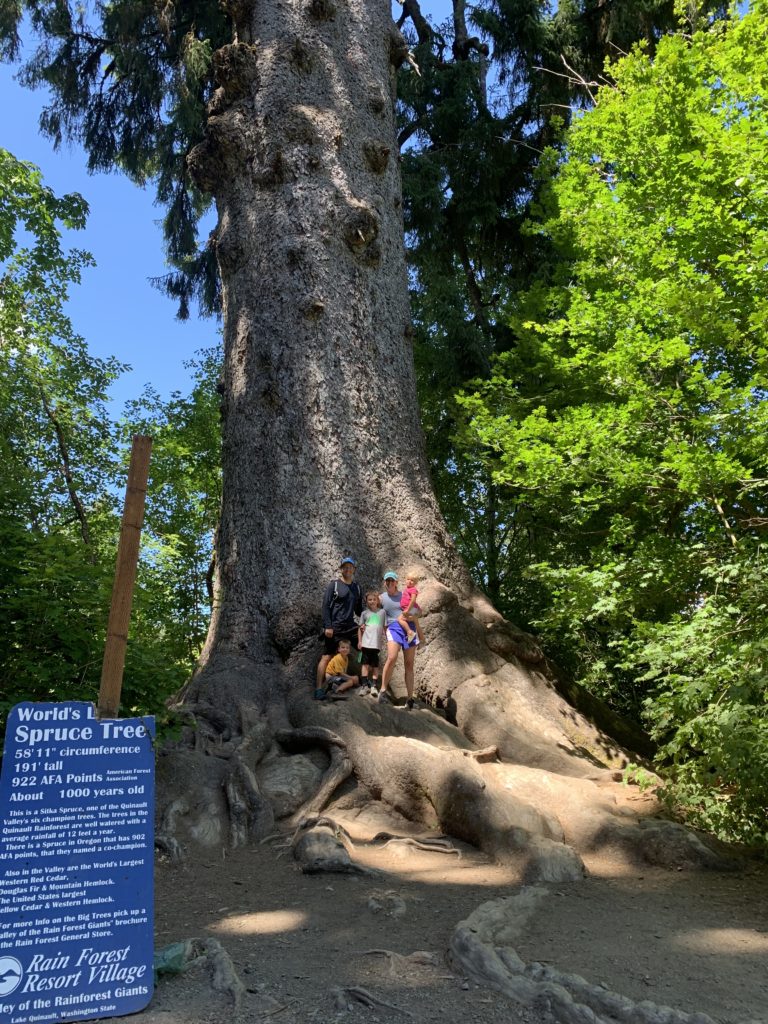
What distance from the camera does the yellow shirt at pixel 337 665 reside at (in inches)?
291

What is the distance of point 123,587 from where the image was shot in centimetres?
384

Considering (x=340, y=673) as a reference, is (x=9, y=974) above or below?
below

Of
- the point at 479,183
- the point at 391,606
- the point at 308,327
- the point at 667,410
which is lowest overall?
the point at 391,606

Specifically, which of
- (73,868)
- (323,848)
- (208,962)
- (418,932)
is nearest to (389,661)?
(323,848)

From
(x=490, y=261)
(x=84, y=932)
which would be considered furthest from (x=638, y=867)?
(x=490, y=261)

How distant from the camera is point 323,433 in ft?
27.6

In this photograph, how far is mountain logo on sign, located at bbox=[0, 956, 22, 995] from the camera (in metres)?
3.12

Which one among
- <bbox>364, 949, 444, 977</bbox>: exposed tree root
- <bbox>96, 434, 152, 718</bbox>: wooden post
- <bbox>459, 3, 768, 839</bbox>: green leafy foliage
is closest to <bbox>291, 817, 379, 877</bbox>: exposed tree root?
<bbox>364, 949, 444, 977</bbox>: exposed tree root

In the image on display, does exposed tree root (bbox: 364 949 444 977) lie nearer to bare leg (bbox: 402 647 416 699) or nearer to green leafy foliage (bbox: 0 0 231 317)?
bare leg (bbox: 402 647 416 699)

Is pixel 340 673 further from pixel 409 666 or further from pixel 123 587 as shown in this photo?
pixel 123 587

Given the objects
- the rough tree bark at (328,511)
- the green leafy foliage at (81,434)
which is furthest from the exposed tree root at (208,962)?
the green leafy foliage at (81,434)

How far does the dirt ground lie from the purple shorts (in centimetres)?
151

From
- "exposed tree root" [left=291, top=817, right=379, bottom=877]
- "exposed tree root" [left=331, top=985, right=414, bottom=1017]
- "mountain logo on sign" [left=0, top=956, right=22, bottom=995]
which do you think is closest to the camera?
"mountain logo on sign" [left=0, top=956, right=22, bottom=995]

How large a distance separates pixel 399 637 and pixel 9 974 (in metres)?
4.55
